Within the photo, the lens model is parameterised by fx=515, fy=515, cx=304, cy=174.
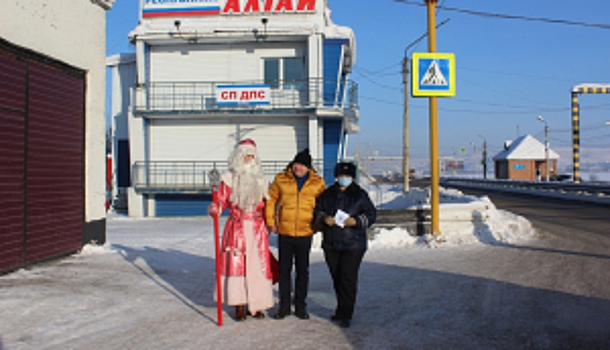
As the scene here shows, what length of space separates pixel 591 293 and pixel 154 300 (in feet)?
16.1

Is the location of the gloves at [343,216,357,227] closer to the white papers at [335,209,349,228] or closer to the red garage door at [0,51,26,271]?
the white papers at [335,209,349,228]

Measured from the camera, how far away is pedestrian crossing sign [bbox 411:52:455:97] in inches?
385

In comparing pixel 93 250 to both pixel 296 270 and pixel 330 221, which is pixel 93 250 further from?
pixel 330 221

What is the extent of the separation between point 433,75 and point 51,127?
674cm

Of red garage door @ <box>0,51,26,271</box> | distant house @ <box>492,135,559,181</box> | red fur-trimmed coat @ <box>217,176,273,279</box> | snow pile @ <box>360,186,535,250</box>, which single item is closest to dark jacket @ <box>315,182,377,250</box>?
red fur-trimmed coat @ <box>217,176,273,279</box>

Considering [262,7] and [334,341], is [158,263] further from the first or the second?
[262,7]

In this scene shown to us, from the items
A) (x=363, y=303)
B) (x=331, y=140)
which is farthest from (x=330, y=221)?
(x=331, y=140)

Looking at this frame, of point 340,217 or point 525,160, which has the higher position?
point 525,160

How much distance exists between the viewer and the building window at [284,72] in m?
20.1

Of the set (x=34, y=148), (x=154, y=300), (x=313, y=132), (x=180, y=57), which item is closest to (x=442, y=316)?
(x=154, y=300)

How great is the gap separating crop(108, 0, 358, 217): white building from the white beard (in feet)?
46.2

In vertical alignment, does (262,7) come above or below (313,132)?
above

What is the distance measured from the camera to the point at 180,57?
20750 millimetres

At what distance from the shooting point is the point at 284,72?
20.3 m
